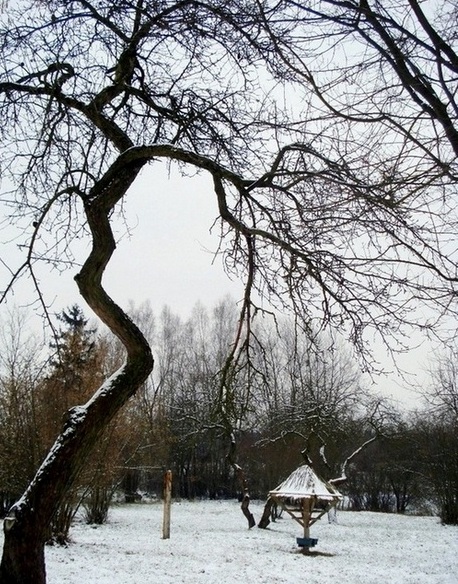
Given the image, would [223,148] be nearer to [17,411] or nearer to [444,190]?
[444,190]

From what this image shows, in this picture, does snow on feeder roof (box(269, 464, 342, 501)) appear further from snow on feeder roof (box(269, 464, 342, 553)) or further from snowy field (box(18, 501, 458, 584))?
snowy field (box(18, 501, 458, 584))

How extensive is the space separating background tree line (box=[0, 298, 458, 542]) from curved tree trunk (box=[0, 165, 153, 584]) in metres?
0.62

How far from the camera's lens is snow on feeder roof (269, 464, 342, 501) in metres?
12.2

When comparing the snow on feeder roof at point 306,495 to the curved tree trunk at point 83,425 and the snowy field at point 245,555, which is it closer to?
the snowy field at point 245,555

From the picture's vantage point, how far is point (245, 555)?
1062 cm

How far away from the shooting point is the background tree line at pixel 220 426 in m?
6.27

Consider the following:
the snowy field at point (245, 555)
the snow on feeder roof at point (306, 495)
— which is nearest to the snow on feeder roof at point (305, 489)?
the snow on feeder roof at point (306, 495)

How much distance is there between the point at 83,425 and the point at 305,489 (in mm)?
9582

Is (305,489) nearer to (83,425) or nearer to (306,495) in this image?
(306,495)

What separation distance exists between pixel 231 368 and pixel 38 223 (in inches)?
71.1

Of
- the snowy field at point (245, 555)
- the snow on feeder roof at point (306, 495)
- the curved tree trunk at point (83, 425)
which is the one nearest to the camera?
the curved tree trunk at point (83, 425)

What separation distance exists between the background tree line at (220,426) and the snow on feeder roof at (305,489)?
58.8 inches

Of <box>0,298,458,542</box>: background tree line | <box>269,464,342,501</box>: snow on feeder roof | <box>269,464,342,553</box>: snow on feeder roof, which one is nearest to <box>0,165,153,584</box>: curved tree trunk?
<box>0,298,458,542</box>: background tree line

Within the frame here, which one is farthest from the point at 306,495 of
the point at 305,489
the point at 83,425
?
the point at 83,425
